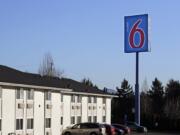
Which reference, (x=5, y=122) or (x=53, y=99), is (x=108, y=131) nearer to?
(x=53, y=99)

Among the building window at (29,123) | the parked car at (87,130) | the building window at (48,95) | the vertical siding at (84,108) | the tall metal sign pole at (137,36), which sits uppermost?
the tall metal sign pole at (137,36)

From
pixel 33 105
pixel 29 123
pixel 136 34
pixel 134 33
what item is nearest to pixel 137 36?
pixel 136 34

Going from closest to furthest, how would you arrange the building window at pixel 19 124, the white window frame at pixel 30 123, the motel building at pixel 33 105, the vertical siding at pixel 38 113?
the motel building at pixel 33 105
the building window at pixel 19 124
the white window frame at pixel 30 123
the vertical siding at pixel 38 113

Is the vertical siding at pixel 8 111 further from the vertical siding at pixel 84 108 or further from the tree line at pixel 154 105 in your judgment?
the tree line at pixel 154 105

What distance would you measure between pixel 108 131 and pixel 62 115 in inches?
248

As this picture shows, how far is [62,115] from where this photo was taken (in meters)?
55.4

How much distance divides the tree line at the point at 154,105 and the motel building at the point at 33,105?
39.6m

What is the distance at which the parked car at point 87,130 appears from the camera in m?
47.5

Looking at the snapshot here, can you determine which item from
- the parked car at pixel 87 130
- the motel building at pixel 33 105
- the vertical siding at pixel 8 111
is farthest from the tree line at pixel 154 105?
the vertical siding at pixel 8 111

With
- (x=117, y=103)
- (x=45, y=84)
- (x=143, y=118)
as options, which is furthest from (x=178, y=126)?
(x=45, y=84)

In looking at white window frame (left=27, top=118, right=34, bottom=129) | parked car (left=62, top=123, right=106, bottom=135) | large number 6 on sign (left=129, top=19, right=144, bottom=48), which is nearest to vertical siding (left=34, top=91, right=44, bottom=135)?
white window frame (left=27, top=118, right=34, bottom=129)

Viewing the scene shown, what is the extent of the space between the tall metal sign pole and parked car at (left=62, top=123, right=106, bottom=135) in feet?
61.5

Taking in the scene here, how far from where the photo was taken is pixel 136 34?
2677 inches

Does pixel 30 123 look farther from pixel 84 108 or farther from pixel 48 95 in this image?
pixel 84 108
